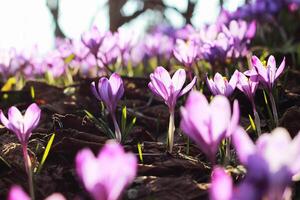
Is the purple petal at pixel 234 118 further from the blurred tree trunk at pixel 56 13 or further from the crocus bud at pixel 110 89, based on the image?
the blurred tree trunk at pixel 56 13

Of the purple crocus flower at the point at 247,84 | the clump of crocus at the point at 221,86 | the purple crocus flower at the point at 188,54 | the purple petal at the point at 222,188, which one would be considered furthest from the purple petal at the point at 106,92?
the purple petal at the point at 222,188

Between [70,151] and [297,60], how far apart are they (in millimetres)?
2228

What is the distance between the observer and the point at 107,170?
1080 mm

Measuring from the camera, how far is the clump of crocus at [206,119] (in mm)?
1236

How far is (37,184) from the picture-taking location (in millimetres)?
1658

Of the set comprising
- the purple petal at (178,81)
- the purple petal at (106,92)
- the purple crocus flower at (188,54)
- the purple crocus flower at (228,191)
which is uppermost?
the purple crocus flower at (188,54)

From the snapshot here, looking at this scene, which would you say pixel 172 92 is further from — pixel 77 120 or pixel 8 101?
pixel 8 101

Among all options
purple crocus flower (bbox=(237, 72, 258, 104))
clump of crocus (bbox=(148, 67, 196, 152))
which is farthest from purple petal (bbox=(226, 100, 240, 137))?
purple crocus flower (bbox=(237, 72, 258, 104))

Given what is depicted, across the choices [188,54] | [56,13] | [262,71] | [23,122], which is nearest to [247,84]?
[262,71]

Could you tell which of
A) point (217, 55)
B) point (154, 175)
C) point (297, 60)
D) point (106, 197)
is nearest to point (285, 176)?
point (106, 197)

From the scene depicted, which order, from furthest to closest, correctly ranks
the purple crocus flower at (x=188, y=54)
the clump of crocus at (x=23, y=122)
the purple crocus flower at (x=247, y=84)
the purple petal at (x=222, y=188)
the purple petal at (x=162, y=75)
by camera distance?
the purple crocus flower at (x=188, y=54)
the purple crocus flower at (x=247, y=84)
the purple petal at (x=162, y=75)
the clump of crocus at (x=23, y=122)
the purple petal at (x=222, y=188)

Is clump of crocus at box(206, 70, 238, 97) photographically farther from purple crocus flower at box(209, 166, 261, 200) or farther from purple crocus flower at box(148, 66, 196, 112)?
purple crocus flower at box(209, 166, 261, 200)

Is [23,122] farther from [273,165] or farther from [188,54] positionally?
[188,54]

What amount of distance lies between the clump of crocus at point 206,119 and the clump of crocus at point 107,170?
23 cm
